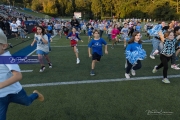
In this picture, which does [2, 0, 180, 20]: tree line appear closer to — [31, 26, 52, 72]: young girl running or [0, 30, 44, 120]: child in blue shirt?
[31, 26, 52, 72]: young girl running

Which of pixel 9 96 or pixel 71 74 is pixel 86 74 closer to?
pixel 71 74

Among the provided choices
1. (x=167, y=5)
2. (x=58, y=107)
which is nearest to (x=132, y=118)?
(x=58, y=107)

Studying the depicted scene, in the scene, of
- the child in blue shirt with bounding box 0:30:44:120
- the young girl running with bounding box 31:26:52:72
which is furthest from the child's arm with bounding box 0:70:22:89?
the young girl running with bounding box 31:26:52:72

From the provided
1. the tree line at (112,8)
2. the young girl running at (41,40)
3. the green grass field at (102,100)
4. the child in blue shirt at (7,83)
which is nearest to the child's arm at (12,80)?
the child in blue shirt at (7,83)

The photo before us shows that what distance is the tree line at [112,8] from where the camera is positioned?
51.4m

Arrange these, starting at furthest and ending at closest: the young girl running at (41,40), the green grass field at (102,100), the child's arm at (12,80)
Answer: the young girl running at (41,40), the green grass field at (102,100), the child's arm at (12,80)

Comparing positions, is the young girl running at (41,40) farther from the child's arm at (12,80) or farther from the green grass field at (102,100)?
the child's arm at (12,80)

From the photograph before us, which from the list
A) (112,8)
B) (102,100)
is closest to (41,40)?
(102,100)

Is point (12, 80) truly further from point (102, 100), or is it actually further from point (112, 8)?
point (112, 8)

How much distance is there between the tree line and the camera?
2024 inches

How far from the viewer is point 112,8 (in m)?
76.6

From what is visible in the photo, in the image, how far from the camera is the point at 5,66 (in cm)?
218

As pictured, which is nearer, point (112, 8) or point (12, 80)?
point (12, 80)

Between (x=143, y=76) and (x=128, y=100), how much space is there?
189 cm
